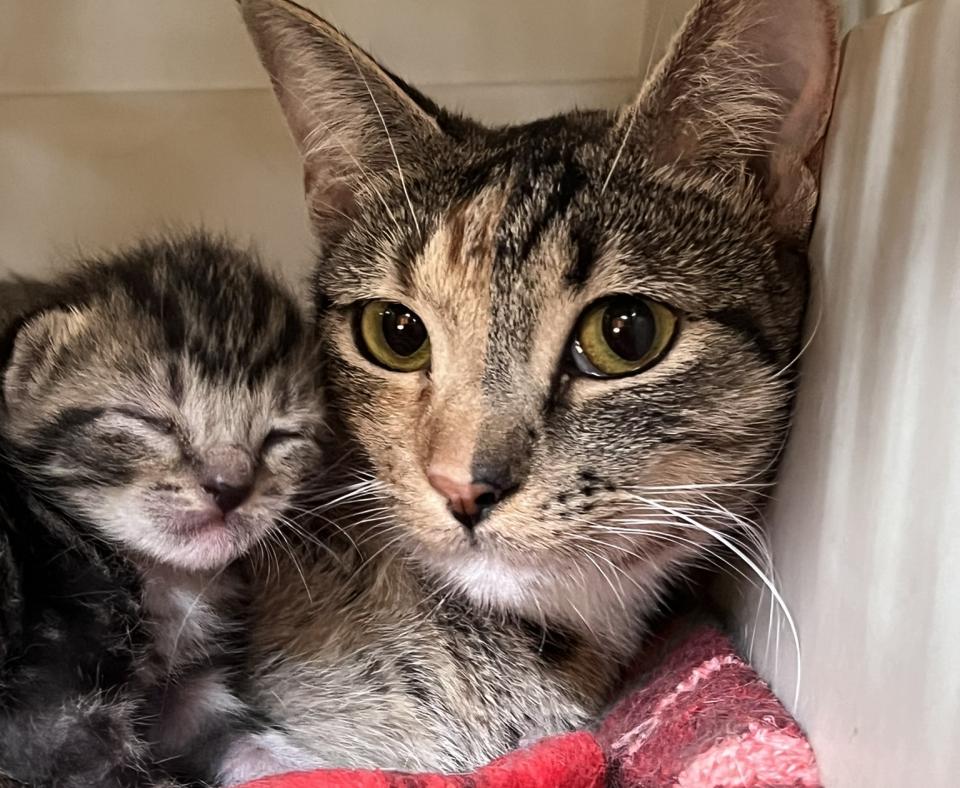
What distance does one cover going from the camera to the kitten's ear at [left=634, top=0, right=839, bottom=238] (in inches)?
35.8

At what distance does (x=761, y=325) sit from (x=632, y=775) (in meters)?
0.43

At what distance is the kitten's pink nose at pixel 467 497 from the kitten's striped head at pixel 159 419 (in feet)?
0.46

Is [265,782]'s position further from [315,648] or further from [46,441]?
[46,441]

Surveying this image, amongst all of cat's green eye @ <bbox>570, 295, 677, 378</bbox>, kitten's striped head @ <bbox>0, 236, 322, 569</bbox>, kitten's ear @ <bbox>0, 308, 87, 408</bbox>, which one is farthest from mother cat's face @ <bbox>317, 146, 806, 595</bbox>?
kitten's ear @ <bbox>0, 308, 87, 408</bbox>

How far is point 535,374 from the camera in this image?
91cm

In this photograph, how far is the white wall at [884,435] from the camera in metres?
0.67

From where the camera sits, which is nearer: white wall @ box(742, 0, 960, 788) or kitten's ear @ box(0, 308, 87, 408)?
white wall @ box(742, 0, 960, 788)

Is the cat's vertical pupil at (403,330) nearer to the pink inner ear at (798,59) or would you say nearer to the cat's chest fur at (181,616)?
the cat's chest fur at (181,616)

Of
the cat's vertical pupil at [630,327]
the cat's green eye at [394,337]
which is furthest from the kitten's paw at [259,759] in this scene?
the cat's vertical pupil at [630,327]

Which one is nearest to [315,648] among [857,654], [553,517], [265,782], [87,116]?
[265,782]

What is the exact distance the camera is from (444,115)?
1.15 m

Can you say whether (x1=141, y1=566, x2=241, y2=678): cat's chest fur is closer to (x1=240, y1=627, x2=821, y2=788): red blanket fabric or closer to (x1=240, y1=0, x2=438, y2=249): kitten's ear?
(x1=240, y1=627, x2=821, y2=788): red blanket fabric

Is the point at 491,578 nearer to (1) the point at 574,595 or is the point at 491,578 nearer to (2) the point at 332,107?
(1) the point at 574,595

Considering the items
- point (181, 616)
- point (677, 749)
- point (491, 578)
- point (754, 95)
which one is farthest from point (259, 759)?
point (754, 95)
